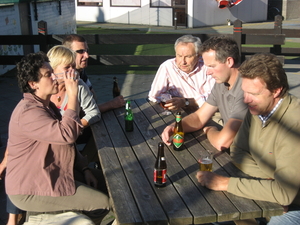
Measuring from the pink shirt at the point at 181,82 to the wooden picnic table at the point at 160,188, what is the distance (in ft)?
2.86

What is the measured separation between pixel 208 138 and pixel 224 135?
18cm

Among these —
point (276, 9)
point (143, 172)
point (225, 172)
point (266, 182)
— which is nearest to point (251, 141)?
point (225, 172)

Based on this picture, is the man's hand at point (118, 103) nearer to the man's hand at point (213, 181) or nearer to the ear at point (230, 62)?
the ear at point (230, 62)

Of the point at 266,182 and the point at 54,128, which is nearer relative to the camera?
the point at 266,182

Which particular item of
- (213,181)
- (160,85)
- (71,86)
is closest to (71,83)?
(71,86)

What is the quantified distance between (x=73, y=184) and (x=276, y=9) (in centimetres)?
2988

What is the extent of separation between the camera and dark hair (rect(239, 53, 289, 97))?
231 centimetres

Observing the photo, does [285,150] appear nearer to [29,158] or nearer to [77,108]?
[77,108]

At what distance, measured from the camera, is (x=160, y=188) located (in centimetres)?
234

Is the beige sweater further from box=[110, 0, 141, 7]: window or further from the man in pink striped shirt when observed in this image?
box=[110, 0, 141, 7]: window

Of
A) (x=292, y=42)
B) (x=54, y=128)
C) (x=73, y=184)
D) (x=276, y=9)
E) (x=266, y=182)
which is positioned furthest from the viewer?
(x=276, y=9)

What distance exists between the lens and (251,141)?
259cm

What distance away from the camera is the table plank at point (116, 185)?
2.05m

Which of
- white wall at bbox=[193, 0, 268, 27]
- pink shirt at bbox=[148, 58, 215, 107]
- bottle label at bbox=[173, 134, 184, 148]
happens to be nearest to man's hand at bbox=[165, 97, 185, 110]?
pink shirt at bbox=[148, 58, 215, 107]
